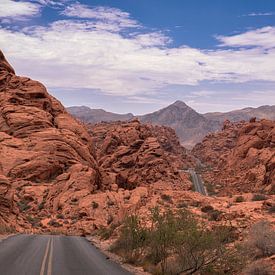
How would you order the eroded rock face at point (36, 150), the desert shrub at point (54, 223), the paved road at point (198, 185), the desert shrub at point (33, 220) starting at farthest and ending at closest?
the paved road at point (198, 185) < the eroded rock face at point (36, 150) < the desert shrub at point (33, 220) < the desert shrub at point (54, 223)

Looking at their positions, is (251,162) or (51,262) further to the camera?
(251,162)

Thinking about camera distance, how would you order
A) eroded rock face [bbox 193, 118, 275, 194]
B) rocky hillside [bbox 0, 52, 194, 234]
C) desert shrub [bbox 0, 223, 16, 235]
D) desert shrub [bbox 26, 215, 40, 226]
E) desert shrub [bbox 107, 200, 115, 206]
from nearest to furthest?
desert shrub [bbox 0, 223, 16, 235]
rocky hillside [bbox 0, 52, 194, 234]
desert shrub [bbox 26, 215, 40, 226]
desert shrub [bbox 107, 200, 115, 206]
eroded rock face [bbox 193, 118, 275, 194]

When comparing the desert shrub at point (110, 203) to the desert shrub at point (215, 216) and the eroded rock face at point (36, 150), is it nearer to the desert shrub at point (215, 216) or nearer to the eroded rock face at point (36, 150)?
the eroded rock face at point (36, 150)

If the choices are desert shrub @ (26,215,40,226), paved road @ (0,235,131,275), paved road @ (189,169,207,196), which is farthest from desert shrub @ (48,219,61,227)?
paved road @ (189,169,207,196)

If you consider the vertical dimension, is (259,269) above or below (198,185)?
above

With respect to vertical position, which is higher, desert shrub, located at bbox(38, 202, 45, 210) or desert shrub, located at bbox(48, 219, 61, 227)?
desert shrub, located at bbox(38, 202, 45, 210)

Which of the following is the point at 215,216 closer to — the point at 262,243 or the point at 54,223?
the point at 262,243

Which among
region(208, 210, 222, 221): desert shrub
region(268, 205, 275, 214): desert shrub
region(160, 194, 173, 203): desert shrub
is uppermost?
region(268, 205, 275, 214): desert shrub

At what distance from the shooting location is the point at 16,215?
46.0m

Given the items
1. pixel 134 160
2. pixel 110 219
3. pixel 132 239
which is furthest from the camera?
pixel 134 160

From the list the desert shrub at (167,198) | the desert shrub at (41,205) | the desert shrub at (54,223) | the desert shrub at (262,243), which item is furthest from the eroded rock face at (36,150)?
the desert shrub at (262,243)

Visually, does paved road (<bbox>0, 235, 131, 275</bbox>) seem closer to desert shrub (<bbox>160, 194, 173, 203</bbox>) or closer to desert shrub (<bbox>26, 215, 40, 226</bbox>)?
desert shrub (<bbox>160, 194, 173, 203</bbox>)

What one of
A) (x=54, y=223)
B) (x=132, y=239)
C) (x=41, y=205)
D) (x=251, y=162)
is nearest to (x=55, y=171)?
(x=41, y=205)

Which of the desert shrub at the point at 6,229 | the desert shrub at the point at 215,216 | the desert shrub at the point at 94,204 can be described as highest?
the desert shrub at the point at 215,216
